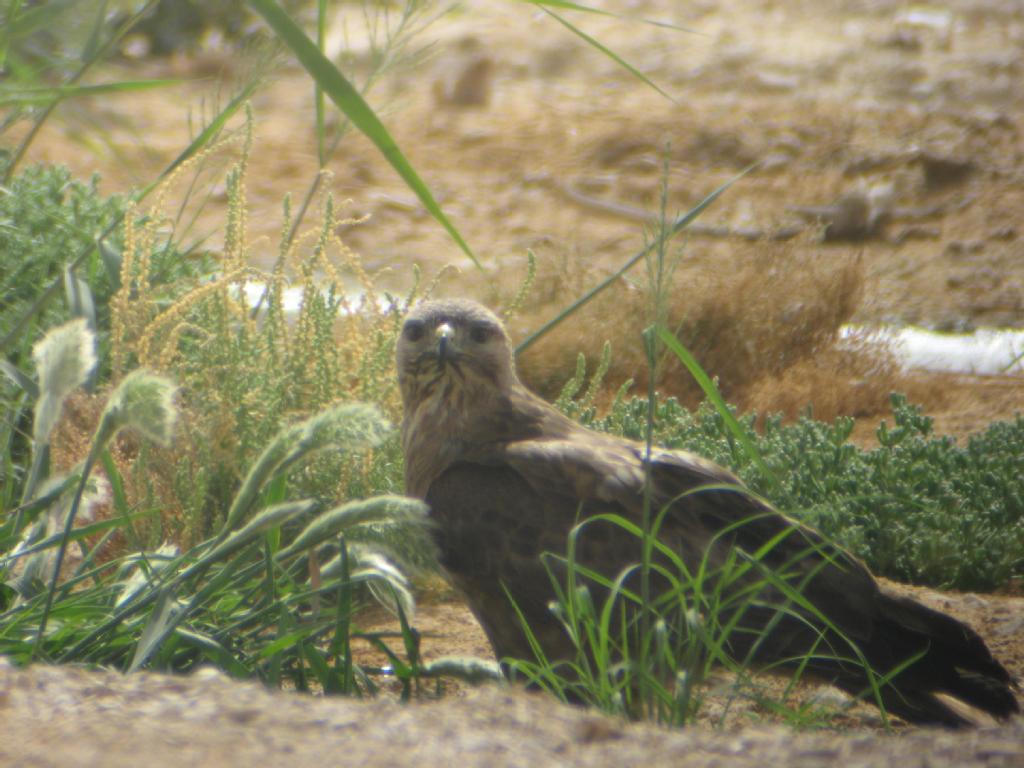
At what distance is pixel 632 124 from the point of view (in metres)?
11.1

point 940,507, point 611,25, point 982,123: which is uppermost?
point 611,25

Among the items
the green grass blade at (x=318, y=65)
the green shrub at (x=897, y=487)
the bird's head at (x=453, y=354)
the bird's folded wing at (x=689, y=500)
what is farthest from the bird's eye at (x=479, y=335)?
the green grass blade at (x=318, y=65)

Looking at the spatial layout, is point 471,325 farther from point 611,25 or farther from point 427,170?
point 611,25

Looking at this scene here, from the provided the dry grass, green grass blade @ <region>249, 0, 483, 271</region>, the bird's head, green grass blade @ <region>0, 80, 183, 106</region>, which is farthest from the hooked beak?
the dry grass

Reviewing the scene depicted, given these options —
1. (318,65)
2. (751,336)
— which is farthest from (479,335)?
(751,336)

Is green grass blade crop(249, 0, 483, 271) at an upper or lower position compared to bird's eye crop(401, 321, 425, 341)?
upper

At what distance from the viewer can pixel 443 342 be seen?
3861mm

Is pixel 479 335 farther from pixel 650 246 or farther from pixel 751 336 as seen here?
pixel 751 336

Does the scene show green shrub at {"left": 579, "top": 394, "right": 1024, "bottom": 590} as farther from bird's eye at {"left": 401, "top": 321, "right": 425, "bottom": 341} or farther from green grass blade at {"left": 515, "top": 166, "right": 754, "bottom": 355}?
green grass blade at {"left": 515, "top": 166, "right": 754, "bottom": 355}

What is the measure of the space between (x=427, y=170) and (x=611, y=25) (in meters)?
3.48

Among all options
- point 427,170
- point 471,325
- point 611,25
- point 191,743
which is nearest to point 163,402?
point 191,743

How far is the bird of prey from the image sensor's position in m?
3.18

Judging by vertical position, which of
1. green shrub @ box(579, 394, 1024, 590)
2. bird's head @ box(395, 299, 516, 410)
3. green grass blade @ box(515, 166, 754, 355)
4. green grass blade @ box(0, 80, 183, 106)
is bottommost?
green shrub @ box(579, 394, 1024, 590)

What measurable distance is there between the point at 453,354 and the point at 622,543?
0.78 meters
